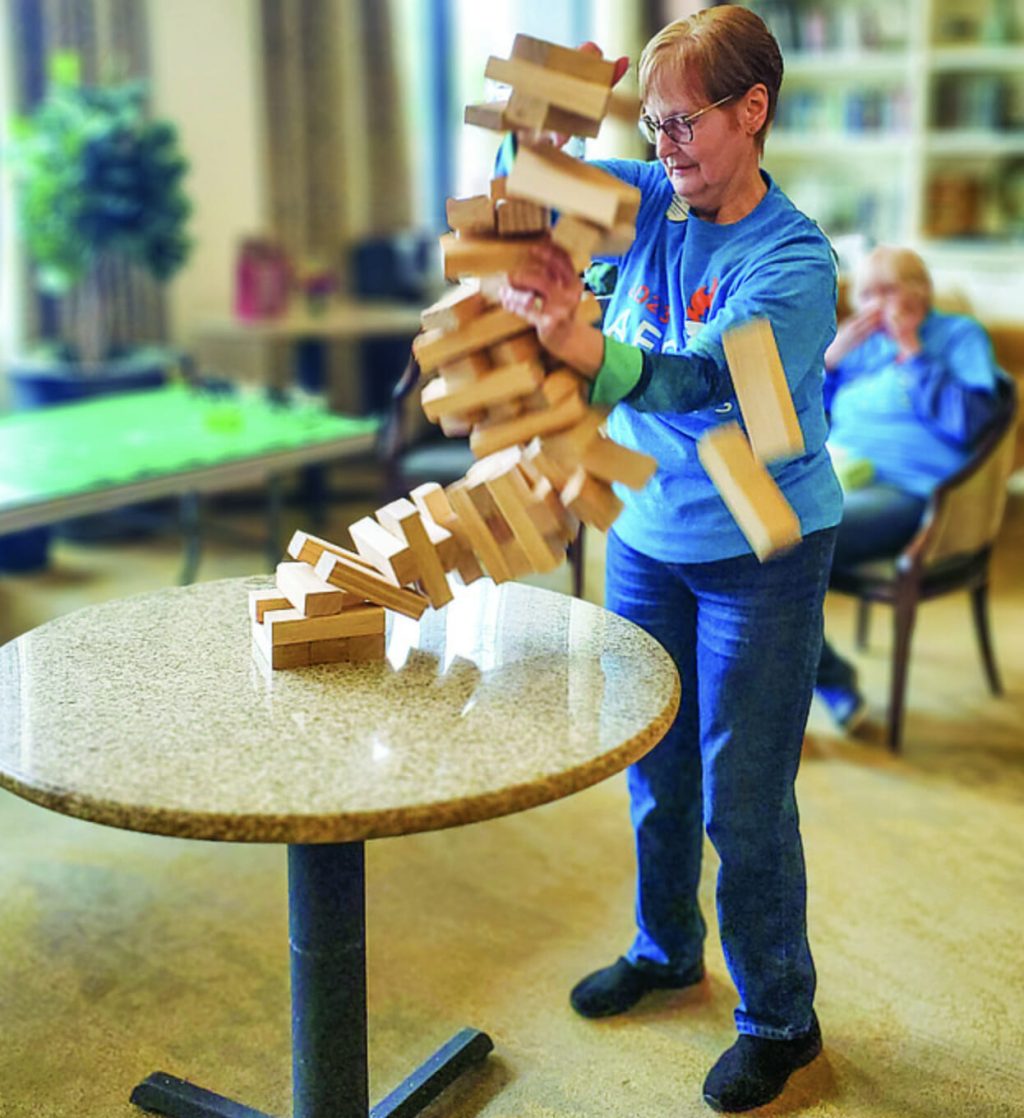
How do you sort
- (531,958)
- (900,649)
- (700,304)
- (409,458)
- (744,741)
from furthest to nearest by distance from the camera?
(409,458) → (900,649) → (531,958) → (744,741) → (700,304)

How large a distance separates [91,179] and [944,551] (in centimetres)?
277

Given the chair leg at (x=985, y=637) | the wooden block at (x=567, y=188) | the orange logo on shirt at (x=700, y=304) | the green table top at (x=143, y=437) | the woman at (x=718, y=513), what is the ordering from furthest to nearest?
the chair leg at (x=985, y=637) < the green table top at (x=143, y=437) < the orange logo on shirt at (x=700, y=304) < the woman at (x=718, y=513) < the wooden block at (x=567, y=188)

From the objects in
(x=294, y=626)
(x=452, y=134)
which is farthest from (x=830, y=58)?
(x=294, y=626)

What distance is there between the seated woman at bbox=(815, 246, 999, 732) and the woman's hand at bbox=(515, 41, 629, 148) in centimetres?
181

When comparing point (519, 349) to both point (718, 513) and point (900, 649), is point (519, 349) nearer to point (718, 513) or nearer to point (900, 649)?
point (718, 513)

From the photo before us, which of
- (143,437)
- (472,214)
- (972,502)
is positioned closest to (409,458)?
(143,437)

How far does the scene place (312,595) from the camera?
1.68m

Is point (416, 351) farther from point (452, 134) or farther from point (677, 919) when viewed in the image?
point (452, 134)

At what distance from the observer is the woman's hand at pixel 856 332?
3438mm

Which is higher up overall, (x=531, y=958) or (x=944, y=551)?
(x=944, y=551)

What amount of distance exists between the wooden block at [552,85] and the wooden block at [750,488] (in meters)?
0.38

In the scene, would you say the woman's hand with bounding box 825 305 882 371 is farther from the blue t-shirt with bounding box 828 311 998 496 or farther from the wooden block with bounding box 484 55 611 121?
the wooden block with bounding box 484 55 611 121

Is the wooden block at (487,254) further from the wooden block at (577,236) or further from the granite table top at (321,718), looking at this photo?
the granite table top at (321,718)

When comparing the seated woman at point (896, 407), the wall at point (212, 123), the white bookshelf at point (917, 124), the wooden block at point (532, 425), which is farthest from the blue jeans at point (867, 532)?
the wall at point (212, 123)
